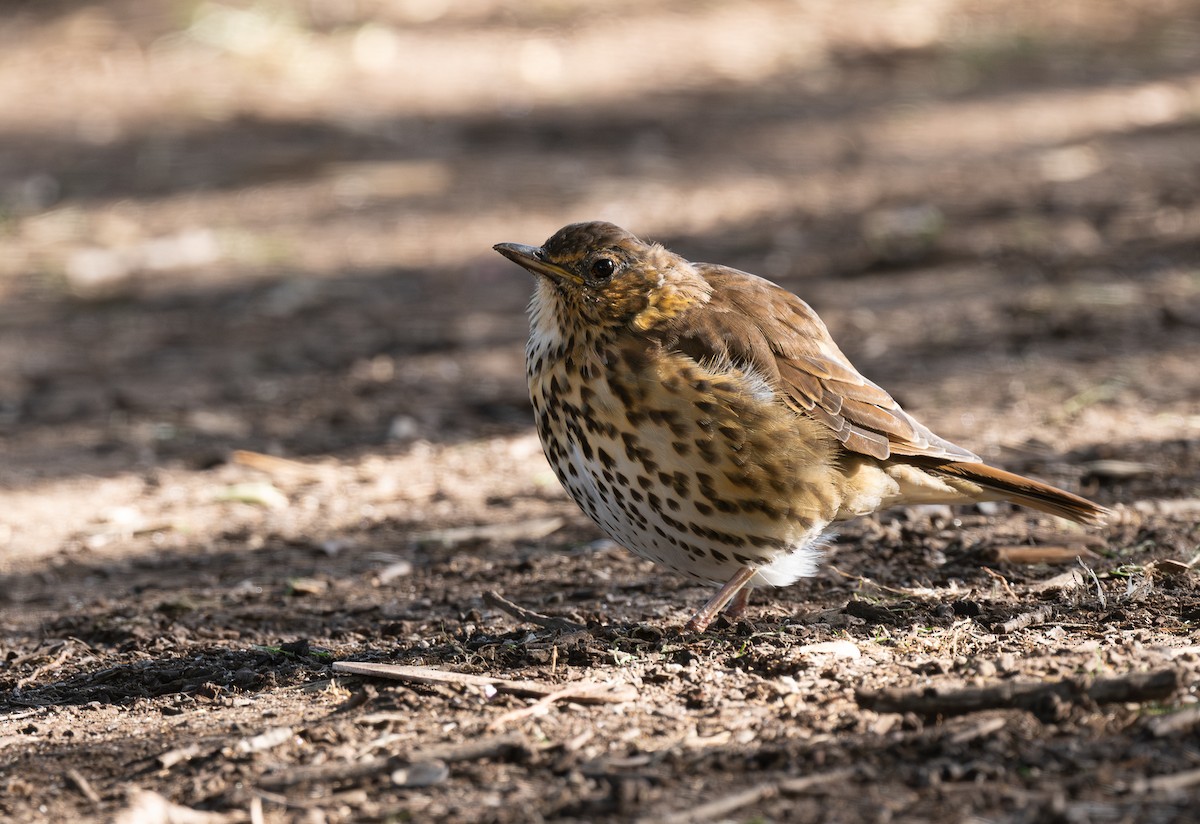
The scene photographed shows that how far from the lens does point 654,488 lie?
14.3 feet

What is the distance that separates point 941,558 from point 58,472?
422 centimetres

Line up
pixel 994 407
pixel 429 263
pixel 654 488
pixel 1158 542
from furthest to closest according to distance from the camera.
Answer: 1. pixel 429 263
2. pixel 994 407
3. pixel 1158 542
4. pixel 654 488

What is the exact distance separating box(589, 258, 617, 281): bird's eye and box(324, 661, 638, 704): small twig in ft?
4.37

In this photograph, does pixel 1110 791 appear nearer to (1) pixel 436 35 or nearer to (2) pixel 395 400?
(2) pixel 395 400

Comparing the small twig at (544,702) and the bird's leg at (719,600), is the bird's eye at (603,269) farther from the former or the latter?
the small twig at (544,702)

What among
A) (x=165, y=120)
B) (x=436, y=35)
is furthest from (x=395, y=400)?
(x=436, y=35)

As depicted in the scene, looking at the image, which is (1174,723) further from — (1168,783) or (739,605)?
(739,605)

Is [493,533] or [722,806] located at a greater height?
[493,533]

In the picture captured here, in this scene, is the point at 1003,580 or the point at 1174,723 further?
the point at 1003,580

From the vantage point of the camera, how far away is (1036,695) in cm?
352

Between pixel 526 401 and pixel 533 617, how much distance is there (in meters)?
3.40

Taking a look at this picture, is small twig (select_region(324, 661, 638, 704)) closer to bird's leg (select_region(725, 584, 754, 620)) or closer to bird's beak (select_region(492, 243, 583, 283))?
bird's leg (select_region(725, 584, 754, 620))

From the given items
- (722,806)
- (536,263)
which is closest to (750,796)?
(722,806)

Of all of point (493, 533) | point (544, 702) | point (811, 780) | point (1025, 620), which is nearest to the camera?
point (811, 780)
